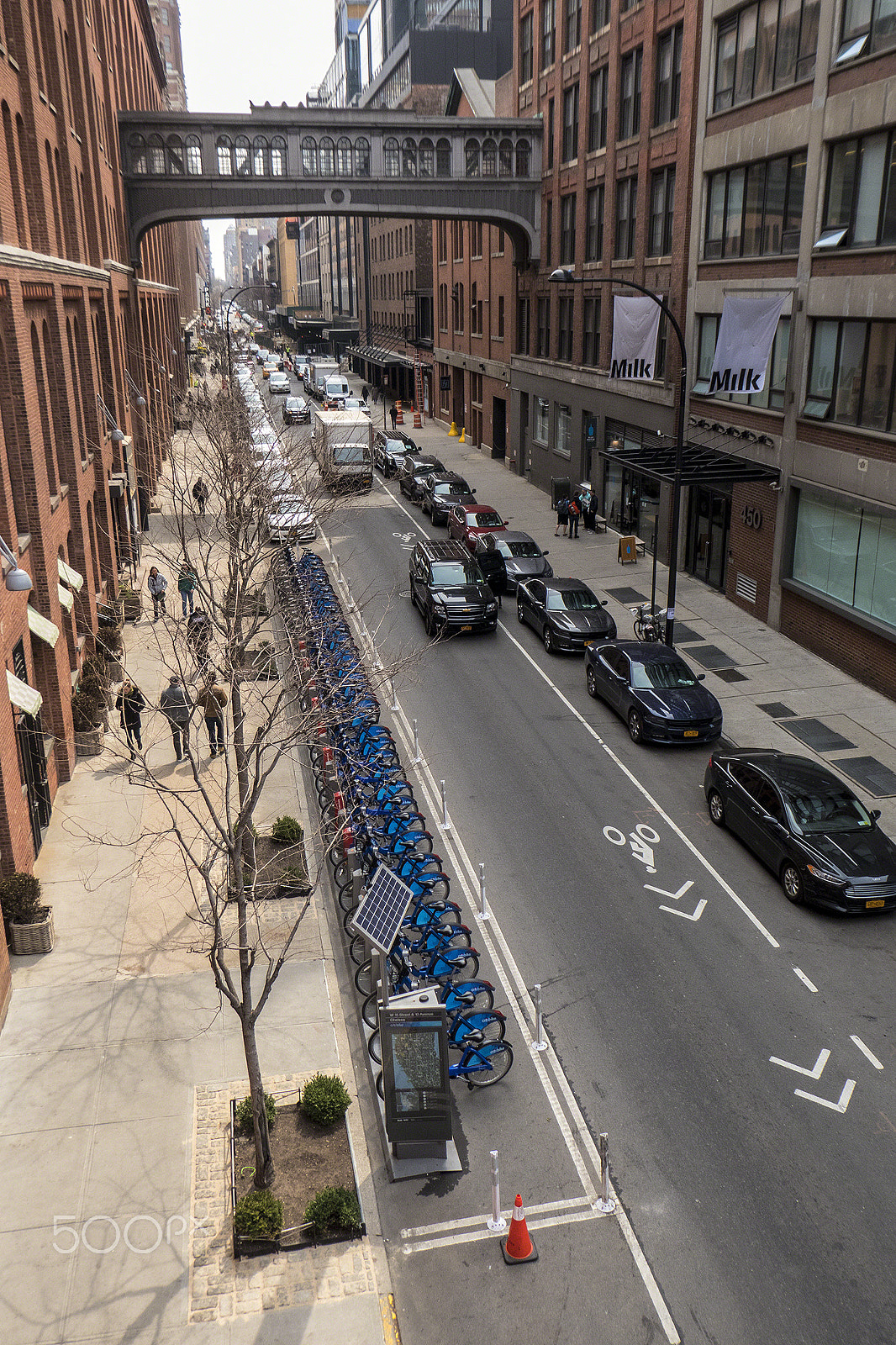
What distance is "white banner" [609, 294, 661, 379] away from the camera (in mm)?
29984

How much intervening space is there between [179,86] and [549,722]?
588 feet

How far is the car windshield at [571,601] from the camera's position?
88.1 ft

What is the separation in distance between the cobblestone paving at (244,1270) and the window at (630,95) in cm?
3540

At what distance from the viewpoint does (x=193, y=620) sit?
19469 millimetres

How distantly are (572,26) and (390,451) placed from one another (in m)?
20.8

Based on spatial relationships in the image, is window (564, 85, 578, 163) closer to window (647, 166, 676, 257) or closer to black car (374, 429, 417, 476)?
window (647, 166, 676, 257)

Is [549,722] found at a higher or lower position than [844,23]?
lower

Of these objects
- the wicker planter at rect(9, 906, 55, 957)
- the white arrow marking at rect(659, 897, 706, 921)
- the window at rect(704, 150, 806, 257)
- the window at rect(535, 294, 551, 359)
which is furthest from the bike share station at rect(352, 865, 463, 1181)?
the window at rect(535, 294, 551, 359)

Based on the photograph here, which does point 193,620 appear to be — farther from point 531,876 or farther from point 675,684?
point 675,684

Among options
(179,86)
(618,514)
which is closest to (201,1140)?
(618,514)

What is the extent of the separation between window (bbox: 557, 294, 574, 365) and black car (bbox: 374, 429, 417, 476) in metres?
10.4

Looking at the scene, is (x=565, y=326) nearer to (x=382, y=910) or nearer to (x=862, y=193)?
(x=862, y=193)

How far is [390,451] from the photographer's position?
53.9 m

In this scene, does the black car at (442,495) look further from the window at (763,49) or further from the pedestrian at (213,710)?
the pedestrian at (213,710)
